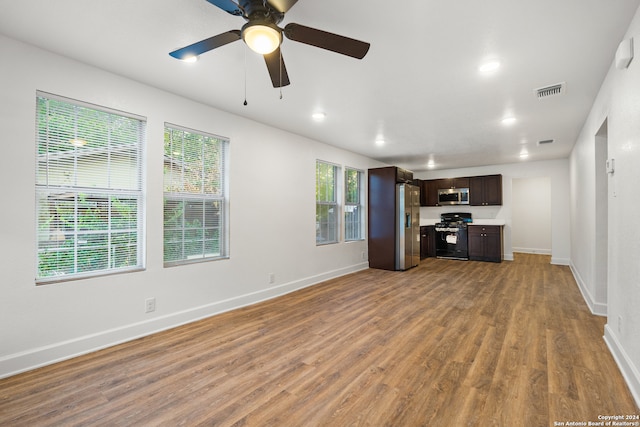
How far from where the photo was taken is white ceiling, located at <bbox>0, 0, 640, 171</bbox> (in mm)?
1961

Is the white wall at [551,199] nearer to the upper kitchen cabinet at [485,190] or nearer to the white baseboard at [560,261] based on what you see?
the white baseboard at [560,261]

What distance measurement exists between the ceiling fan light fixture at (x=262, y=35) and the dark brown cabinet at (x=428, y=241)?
7713 mm

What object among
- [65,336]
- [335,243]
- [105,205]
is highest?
[105,205]

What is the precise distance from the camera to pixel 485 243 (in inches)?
301

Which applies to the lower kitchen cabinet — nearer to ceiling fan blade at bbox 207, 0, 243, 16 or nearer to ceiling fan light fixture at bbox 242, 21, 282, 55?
ceiling fan light fixture at bbox 242, 21, 282, 55

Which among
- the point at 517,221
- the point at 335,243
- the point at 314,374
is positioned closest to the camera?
the point at 314,374

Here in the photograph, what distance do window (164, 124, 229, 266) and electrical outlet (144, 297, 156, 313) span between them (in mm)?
402

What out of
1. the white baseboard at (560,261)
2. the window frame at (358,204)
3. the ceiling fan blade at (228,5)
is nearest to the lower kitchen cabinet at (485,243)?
the white baseboard at (560,261)

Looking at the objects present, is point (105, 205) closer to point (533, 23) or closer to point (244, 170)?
point (244, 170)

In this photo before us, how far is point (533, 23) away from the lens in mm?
2072

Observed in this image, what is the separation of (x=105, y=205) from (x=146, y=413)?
1962 mm

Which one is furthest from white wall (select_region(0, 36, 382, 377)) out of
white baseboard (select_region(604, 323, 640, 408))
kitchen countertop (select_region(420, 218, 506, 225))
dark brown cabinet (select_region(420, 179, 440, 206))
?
kitchen countertop (select_region(420, 218, 506, 225))

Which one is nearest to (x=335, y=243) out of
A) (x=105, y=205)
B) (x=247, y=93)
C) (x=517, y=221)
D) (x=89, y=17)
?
(x=247, y=93)

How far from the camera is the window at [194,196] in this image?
11.1ft
